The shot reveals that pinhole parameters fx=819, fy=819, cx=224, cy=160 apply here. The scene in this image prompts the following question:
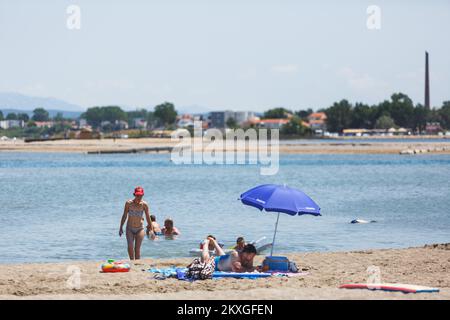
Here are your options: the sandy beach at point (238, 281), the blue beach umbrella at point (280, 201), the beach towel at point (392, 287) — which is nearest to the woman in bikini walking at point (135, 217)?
the sandy beach at point (238, 281)

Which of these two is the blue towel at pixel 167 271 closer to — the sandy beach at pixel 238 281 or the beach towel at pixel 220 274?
the beach towel at pixel 220 274

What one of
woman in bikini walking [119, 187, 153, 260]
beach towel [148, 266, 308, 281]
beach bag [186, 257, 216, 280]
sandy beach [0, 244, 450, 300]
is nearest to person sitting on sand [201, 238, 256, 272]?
beach towel [148, 266, 308, 281]

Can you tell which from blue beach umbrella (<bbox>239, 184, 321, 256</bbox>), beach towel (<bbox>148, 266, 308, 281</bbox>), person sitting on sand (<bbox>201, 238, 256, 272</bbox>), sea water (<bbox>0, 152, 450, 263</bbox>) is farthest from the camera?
sea water (<bbox>0, 152, 450, 263</bbox>)

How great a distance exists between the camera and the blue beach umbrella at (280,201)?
53.0 feet

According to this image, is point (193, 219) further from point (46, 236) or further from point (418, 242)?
point (418, 242)

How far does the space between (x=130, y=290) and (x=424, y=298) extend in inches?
194

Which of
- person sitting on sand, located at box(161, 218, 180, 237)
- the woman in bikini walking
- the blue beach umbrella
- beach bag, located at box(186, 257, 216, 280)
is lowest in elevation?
person sitting on sand, located at box(161, 218, 180, 237)

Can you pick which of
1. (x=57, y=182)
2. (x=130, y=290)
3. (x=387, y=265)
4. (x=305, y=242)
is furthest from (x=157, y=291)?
(x=57, y=182)

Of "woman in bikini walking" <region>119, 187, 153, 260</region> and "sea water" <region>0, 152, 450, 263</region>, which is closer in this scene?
"woman in bikini walking" <region>119, 187, 153, 260</region>

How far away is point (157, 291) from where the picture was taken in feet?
46.0

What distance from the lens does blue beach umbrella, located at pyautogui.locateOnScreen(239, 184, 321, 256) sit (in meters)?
16.1

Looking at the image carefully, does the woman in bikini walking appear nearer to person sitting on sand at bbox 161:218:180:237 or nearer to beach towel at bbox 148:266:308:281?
beach towel at bbox 148:266:308:281

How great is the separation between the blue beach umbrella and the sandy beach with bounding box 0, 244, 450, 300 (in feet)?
4.23

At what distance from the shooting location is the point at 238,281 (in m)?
15.1
